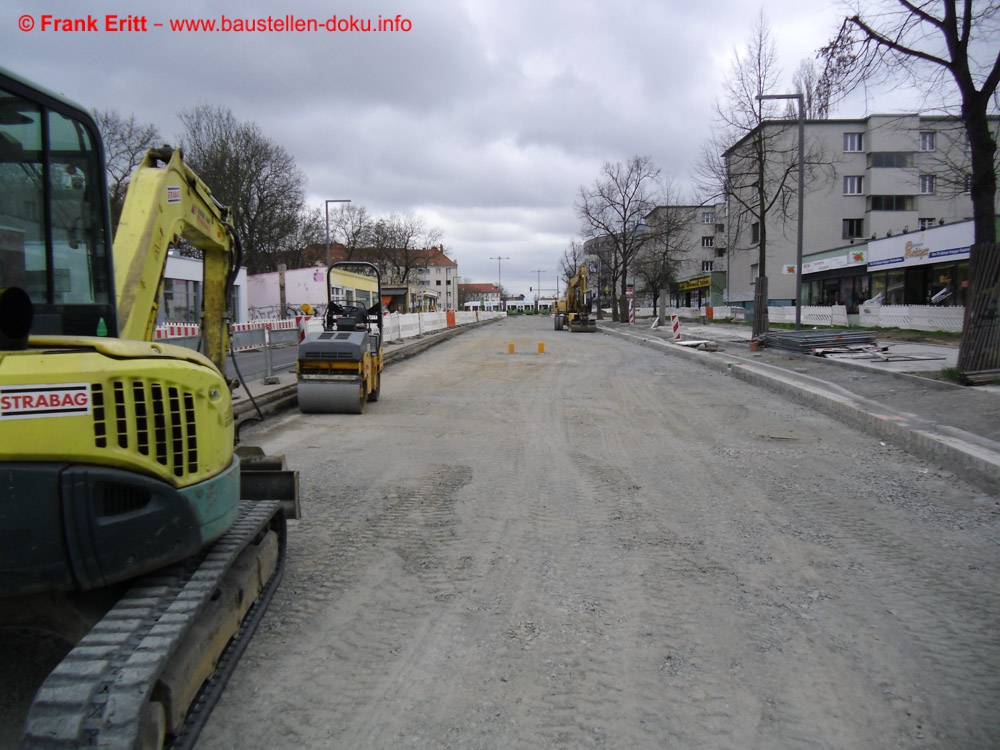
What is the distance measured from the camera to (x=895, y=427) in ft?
29.0

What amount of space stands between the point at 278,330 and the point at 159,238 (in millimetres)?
15601

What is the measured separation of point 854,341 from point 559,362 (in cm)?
781

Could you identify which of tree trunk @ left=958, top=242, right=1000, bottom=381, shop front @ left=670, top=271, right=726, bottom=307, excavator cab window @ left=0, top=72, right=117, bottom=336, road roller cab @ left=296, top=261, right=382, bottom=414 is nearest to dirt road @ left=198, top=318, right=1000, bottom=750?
excavator cab window @ left=0, top=72, right=117, bottom=336

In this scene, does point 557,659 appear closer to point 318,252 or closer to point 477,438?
point 477,438

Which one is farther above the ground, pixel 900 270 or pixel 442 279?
pixel 442 279

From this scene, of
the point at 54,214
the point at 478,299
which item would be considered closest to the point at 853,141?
the point at 54,214

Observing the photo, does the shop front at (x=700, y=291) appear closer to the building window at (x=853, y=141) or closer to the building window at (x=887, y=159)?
the building window at (x=853, y=141)

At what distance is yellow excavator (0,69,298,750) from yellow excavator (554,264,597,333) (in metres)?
36.4

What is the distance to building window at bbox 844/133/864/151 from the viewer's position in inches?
1903

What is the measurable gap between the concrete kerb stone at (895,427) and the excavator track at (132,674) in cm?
707

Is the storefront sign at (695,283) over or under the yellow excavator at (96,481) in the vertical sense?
over

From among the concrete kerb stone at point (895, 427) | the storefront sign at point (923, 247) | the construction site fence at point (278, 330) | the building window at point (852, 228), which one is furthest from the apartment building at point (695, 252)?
the concrete kerb stone at point (895, 427)

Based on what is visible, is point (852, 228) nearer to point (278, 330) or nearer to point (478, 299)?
point (278, 330)

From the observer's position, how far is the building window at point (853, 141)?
159 ft
